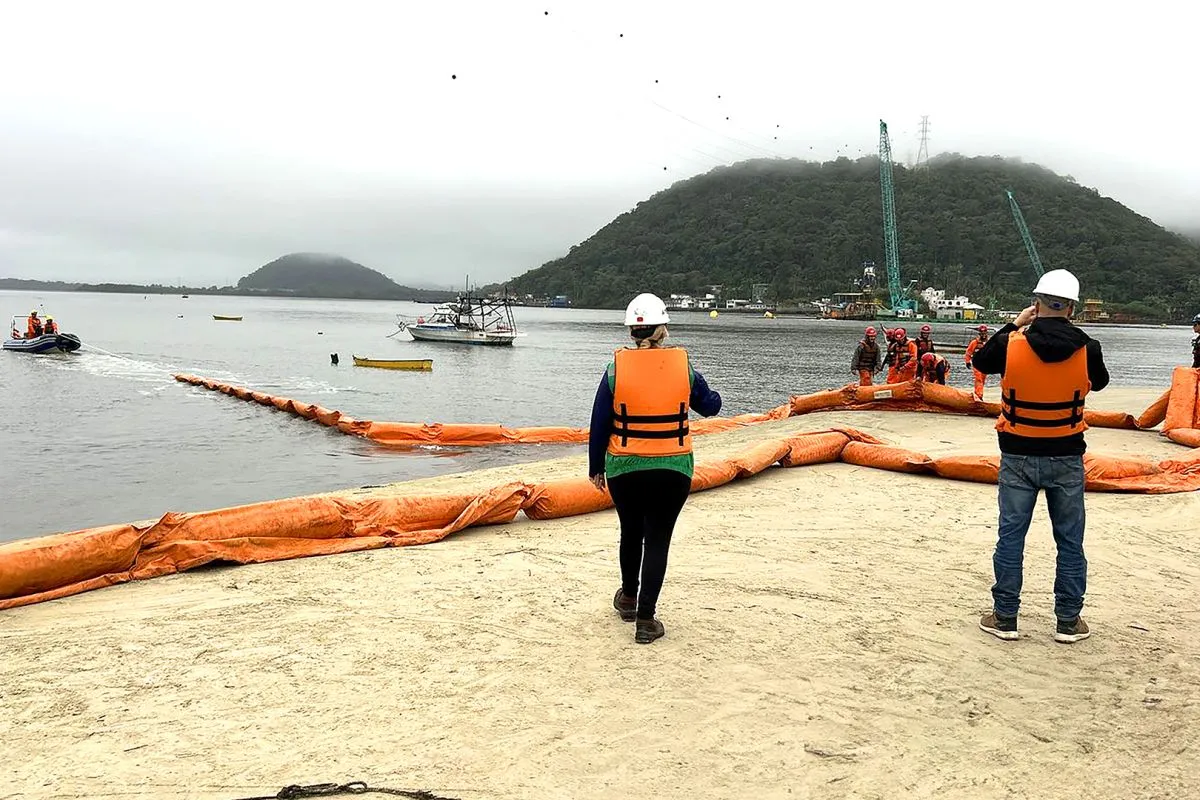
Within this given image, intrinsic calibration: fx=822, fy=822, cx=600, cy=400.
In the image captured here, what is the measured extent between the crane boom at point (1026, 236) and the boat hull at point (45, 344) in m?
120

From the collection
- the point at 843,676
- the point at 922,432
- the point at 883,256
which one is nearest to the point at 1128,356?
the point at 922,432

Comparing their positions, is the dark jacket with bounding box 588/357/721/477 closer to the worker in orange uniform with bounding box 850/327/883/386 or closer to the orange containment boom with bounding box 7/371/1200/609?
the orange containment boom with bounding box 7/371/1200/609

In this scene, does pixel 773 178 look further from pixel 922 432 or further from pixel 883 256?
pixel 922 432

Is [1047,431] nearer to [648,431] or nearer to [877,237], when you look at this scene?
[648,431]

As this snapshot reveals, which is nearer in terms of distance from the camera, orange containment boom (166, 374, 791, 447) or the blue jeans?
the blue jeans

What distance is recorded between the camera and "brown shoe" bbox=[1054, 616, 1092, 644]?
14.4 feet

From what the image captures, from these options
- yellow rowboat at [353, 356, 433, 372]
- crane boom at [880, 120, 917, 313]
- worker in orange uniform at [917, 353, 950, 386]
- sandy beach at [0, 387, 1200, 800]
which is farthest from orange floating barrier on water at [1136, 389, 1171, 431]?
crane boom at [880, 120, 917, 313]

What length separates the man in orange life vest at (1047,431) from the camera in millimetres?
4227

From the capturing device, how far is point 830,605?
4.99 meters

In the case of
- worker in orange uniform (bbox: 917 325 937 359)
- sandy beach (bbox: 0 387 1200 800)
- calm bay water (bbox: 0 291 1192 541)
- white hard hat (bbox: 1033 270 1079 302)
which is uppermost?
white hard hat (bbox: 1033 270 1079 302)

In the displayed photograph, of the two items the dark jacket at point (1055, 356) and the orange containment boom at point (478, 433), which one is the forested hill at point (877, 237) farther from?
the dark jacket at point (1055, 356)

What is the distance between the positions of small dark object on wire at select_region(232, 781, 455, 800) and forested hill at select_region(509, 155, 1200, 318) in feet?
454

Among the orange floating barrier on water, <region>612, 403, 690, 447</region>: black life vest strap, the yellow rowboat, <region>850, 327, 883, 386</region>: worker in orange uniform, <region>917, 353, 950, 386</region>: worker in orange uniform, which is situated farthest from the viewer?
the yellow rowboat

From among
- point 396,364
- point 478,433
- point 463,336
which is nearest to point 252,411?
point 478,433
